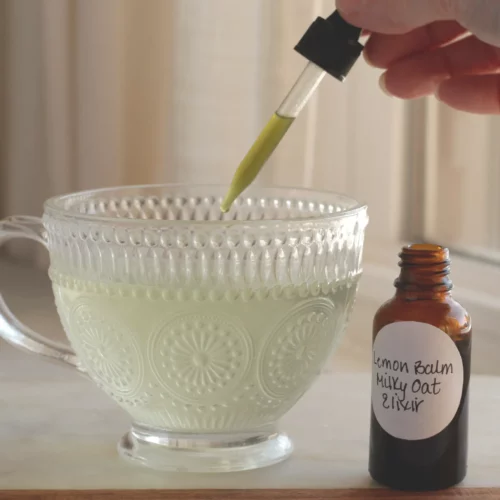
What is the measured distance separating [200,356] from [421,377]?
0.14 meters

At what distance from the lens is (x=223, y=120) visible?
4.07 feet

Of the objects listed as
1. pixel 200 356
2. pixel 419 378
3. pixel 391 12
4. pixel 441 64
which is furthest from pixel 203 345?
pixel 441 64

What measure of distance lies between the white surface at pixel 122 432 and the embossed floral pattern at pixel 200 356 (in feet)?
0.22

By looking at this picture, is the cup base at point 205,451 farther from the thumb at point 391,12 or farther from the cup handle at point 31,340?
the thumb at point 391,12

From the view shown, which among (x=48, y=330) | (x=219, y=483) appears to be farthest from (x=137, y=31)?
(x=219, y=483)

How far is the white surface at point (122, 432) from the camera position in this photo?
639 millimetres

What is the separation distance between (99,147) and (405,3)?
780 mm

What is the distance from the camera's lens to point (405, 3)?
0.65 meters

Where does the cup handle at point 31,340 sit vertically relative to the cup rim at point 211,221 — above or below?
below

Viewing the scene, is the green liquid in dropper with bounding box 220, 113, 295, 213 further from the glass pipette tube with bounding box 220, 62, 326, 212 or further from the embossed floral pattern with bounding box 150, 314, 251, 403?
the embossed floral pattern with bounding box 150, 314, 251, 403

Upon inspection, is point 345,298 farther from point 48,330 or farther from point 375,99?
point 375,99

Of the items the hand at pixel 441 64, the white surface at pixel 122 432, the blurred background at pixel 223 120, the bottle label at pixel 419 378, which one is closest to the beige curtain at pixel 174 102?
the blurred background at pixel 223 120

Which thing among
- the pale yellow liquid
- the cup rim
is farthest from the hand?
the pale yellow liquid

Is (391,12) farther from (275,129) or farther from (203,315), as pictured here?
(203,315)
